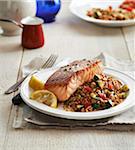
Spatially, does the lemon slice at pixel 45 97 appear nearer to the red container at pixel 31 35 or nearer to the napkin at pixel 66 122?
the napkin at pixel 66 122

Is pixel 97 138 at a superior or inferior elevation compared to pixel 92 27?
superior

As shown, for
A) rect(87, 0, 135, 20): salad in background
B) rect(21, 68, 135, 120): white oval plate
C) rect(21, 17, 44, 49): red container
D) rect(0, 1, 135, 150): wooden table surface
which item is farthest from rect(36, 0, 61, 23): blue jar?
rect(21, 68, 135, 120): white oval plate

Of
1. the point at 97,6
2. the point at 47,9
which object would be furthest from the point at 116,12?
the point at 47,9

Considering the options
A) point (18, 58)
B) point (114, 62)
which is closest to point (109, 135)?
point (114, 62)

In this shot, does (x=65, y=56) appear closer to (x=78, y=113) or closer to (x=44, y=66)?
(x=44, y=66)

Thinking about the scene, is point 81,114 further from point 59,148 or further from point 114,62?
point 114,62

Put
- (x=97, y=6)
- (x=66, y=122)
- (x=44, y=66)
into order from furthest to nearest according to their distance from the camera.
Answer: (x=97, y=6) < (x=44, y=66) < (x=66, y=122)
